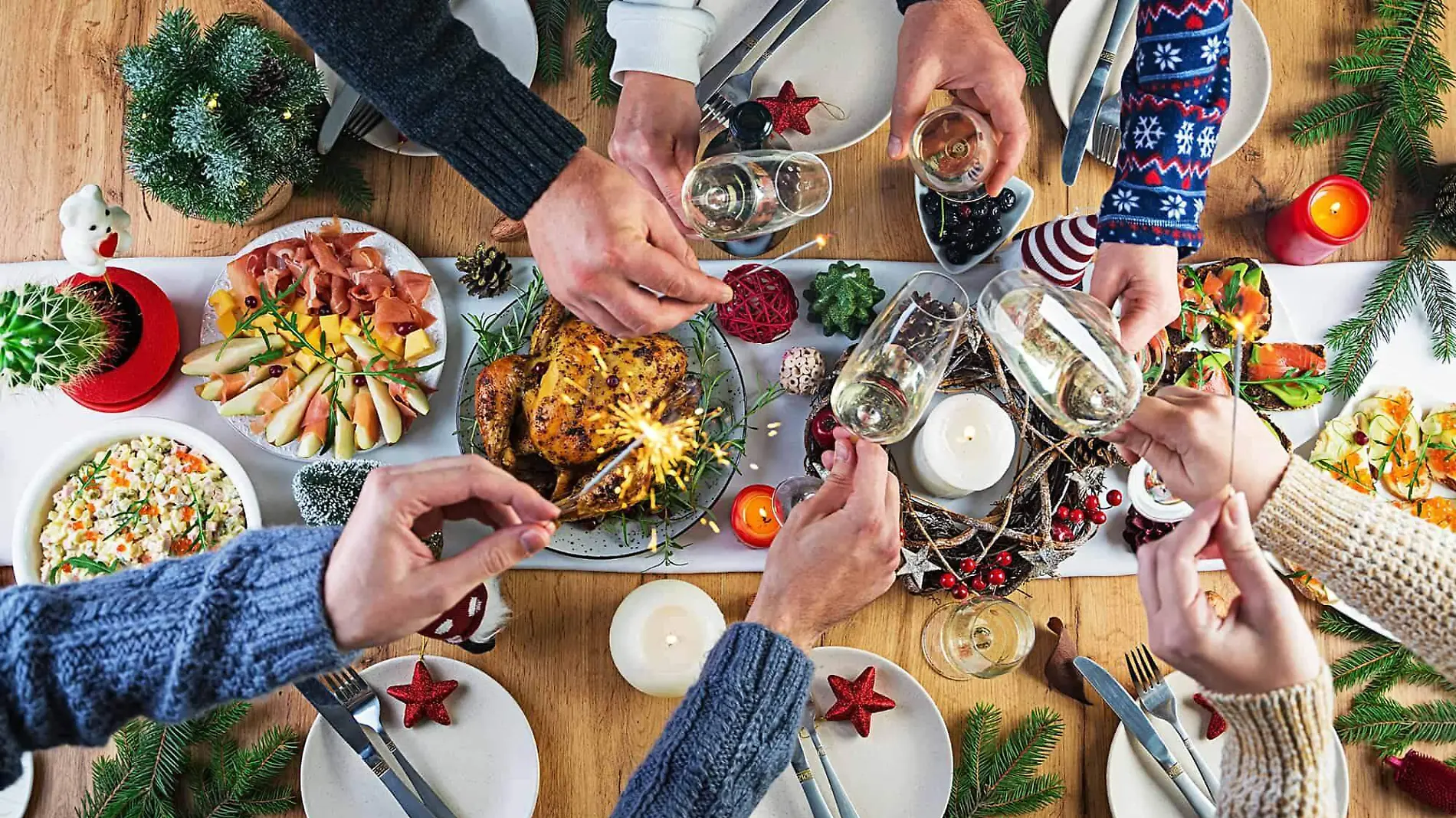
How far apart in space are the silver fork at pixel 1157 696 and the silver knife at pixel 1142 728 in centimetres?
2

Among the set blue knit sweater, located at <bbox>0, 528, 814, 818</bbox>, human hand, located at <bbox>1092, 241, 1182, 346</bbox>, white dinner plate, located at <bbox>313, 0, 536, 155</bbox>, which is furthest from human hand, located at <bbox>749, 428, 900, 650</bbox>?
white dinner plate, located at <bbox>313, 0, 536, 155</bbox>

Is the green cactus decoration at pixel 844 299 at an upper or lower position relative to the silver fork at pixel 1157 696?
upper

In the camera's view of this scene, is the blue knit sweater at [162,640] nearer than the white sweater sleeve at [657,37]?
Yes

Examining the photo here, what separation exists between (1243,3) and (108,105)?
1.94 metres

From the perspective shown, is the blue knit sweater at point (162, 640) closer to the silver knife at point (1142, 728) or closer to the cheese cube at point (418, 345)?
the cheese cube at point (418, 345)

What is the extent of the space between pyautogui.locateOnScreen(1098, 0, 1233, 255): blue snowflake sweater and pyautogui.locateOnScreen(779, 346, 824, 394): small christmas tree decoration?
1.47 ft

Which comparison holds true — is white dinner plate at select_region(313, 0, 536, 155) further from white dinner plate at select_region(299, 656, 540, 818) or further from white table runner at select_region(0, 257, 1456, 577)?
white dinner plate at select_region(299, 656, 540, 818)

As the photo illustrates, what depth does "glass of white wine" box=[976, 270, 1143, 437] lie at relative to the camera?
105 centimetres

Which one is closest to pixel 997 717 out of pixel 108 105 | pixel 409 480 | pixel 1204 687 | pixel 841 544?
pixel 1204 687

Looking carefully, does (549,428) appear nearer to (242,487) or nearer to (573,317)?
(573,317)

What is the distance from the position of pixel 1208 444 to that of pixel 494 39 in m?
1.23

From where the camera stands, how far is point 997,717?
4.64 feet

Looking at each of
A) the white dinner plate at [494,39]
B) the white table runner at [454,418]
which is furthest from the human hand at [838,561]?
the white dinner plate at [494,39]

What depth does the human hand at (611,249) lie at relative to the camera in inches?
41.3
